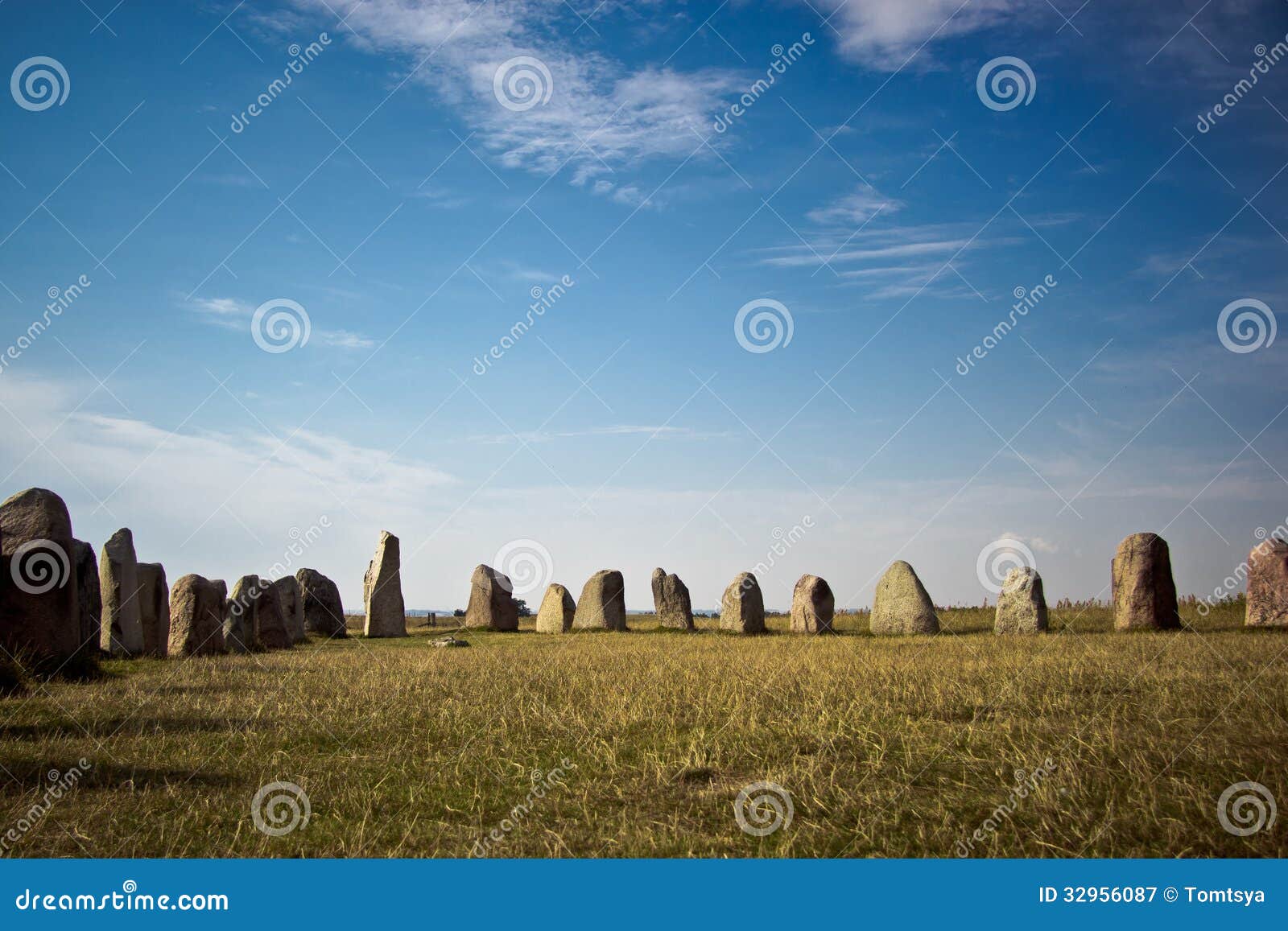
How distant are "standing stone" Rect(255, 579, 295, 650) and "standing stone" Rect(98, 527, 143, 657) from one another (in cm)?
263

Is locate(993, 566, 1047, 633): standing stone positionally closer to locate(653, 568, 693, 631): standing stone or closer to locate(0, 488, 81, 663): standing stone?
locate(653, 568, 693, 631): standing stone

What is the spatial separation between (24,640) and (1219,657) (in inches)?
606

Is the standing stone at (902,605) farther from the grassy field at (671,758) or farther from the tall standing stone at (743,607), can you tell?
the grassy field at (671,758)

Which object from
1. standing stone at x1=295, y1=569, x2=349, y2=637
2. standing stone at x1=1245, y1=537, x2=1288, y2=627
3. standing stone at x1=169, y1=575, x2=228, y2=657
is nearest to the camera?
standing stone at x1=169, y1=575, x2=228, y2=657

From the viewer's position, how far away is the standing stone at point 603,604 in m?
25.9

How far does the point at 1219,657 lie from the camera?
11562mm

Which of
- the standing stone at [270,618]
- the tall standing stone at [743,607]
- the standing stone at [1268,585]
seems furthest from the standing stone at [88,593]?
the standing stone at [1268,585]

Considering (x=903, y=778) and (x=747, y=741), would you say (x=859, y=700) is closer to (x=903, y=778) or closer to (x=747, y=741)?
(x=747, y=741)

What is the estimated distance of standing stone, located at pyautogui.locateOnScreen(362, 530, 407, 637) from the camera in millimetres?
25359

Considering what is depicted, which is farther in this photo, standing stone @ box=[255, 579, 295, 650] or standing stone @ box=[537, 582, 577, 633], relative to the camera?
standing stone @ box=[537, 582, 577, 633]

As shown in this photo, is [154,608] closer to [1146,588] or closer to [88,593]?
[88,593]

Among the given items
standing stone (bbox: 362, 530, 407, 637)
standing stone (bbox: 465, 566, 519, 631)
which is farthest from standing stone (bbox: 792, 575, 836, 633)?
standing stone (bbox: 362, 530, 407, 637)

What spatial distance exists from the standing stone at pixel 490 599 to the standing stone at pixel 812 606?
8752 millimetres

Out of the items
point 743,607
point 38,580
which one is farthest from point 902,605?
point 38,580
